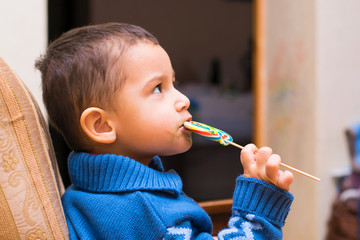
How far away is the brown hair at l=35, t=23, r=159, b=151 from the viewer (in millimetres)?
745

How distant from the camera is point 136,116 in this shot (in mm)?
757

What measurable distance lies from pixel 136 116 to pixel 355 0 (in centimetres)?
206

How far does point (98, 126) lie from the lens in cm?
77

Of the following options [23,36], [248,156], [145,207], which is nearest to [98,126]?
[145,207]

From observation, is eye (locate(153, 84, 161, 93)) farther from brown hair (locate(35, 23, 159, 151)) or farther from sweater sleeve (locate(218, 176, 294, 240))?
sweater sleeve (locate(218, 176, 294, 240))

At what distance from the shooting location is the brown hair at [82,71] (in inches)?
29.3

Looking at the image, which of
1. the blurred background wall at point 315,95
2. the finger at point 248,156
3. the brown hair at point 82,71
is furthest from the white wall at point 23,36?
the blurred background wall at point 315,95

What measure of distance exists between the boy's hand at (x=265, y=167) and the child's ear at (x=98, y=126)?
26 cm

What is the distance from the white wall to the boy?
39cm

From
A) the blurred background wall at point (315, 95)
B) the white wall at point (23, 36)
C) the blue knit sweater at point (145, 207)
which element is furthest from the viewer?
the blurred background wall at point (315, 95)

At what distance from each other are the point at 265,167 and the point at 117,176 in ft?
0.88

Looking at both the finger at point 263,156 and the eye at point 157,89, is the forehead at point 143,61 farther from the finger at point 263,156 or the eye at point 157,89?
the finger at point 263,156

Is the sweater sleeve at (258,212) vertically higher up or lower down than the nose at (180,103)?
lower down

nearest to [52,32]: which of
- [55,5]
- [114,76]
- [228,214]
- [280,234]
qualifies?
[55,5]
